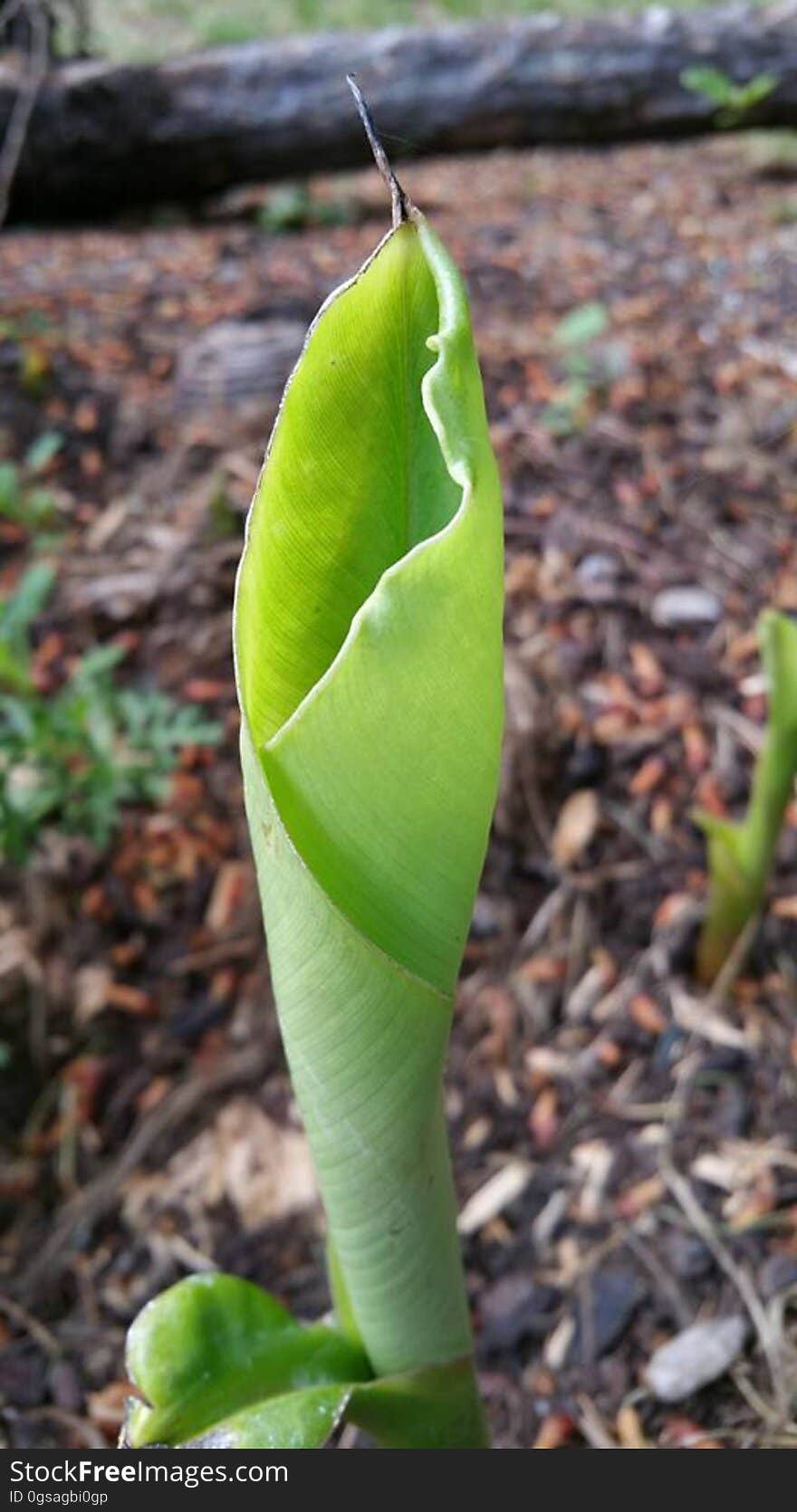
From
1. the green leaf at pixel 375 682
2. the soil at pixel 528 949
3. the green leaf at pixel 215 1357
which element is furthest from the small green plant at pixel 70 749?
the green leaf at pixel 375 682

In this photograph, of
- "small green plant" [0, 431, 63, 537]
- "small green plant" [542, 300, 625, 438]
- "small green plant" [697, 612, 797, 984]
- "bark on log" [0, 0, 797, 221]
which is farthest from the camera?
"bark on log" [0, 0, 797, 221]

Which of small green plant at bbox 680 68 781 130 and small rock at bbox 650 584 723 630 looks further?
small green plant at bbox 680 68 781 130

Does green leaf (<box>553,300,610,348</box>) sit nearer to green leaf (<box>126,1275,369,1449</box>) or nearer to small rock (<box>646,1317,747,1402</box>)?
small rock (<box>646,1317,747,1402</box>)

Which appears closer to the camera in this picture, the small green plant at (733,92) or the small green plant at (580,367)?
the small green plant at (580,367)

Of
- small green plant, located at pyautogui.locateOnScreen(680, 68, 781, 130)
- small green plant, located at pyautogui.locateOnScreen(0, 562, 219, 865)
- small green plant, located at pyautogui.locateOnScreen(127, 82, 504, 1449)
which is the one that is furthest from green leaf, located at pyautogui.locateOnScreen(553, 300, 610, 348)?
small green plant, located at pyautogui.locateOnScreen(127, 82, 504, 1449)

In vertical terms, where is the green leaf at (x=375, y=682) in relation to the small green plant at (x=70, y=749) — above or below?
above

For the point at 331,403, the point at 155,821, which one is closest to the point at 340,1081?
the point at 331,403

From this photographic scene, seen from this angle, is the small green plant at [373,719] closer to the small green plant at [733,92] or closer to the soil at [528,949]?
the soil at [528,949]
